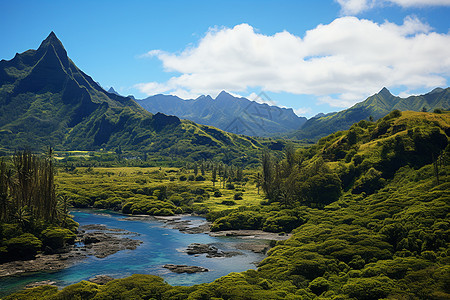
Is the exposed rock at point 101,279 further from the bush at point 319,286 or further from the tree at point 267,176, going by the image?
the tree at point 267,176

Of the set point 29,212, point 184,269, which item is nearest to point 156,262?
point 184,269

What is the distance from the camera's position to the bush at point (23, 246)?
8488cm

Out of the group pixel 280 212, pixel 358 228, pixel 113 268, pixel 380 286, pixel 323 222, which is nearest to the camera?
pixel 380 286

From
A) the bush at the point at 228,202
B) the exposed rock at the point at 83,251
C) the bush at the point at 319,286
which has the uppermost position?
the bush at the point at 319,286

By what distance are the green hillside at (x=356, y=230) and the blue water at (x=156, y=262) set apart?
11336 millimetres

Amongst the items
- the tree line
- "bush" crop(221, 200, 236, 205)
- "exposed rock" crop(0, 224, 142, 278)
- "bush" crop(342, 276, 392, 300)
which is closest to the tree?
the tree line

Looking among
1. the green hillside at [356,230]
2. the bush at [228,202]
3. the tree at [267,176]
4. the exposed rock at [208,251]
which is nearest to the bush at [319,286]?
the green hillside at [356,230]

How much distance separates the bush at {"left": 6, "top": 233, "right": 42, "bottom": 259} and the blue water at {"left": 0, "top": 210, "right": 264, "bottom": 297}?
42.9ft

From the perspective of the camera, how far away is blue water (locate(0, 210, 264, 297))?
7481 centimetres

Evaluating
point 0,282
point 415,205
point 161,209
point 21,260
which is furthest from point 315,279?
point 161,209

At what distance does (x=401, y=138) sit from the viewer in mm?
151875

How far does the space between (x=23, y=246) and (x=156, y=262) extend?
116ft

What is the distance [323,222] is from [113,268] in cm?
6824

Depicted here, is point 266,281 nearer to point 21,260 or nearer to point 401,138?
point 21,260
